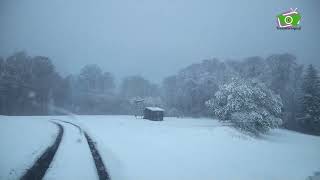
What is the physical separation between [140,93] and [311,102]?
68485 millimetres

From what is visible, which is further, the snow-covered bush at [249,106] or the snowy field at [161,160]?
the snow-covered bush at [249,106]

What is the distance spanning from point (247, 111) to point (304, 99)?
20798 millimetres

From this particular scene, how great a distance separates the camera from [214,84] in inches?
2968

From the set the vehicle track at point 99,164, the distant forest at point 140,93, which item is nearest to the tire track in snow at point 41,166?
the vehicle track at point 99,164

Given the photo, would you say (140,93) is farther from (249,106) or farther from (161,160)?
(161,160)

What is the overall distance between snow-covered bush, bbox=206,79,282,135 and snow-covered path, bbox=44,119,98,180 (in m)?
25.3

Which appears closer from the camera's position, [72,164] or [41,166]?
[41,166]

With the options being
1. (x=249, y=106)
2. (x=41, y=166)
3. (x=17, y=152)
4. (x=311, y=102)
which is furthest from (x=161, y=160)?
(x=311, y=102)

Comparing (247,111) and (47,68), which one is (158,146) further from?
(47,68)

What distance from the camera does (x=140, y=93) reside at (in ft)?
340

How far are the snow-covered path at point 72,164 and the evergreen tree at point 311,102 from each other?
46.8m

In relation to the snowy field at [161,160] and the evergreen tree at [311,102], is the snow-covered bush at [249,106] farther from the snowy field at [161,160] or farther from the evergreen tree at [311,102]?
the evergreen tree at [311,102]

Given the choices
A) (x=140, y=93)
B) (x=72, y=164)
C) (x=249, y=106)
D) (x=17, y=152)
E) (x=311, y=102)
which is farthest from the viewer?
(x=140, y=93)

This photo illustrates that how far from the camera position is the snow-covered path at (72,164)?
13.7m
